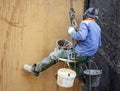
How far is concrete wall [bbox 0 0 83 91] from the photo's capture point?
13.7ft

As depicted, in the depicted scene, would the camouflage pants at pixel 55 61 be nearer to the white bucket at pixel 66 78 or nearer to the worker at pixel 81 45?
the worker at pixel 81 45

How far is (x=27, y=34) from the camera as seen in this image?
4.26 m

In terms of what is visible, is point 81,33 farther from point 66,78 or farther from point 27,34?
point 27,34

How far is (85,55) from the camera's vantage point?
4008 millimetres

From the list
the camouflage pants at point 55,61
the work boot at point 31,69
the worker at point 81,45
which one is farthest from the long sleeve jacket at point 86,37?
the work boot at point 31,69

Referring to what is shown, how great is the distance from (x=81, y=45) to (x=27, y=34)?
0.85 metres

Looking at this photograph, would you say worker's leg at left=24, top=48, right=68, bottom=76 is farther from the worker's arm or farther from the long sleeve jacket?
the worker's arm

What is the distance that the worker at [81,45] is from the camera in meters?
3.85

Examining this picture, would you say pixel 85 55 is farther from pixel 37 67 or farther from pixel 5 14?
pixel 5 14

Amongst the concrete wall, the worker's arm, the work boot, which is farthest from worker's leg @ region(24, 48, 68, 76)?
the worker's arm

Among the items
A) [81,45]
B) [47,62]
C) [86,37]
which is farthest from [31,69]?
[86,37]

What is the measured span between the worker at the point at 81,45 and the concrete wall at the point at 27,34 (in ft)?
0.54

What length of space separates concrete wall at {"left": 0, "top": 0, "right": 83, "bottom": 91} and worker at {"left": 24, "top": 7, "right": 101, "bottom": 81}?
164 mm

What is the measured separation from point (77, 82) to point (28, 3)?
57.5 inches
